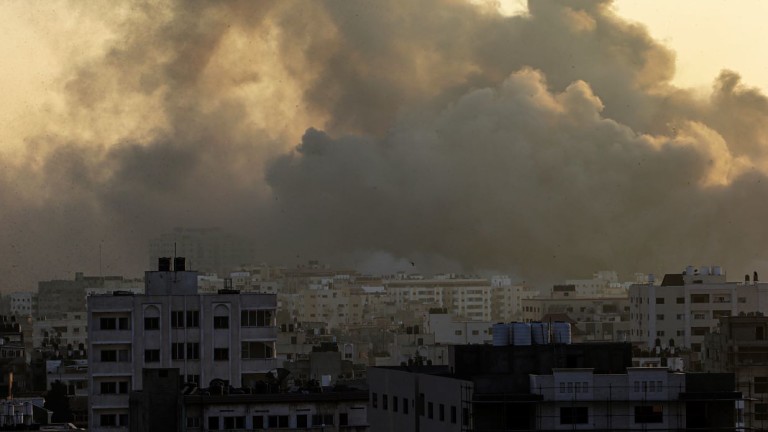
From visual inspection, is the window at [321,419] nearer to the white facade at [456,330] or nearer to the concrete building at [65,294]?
the white facade at [456,330]

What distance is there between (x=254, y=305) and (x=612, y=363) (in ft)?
63.3

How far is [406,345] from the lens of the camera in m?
131

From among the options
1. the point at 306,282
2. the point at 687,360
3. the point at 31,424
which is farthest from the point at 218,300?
the point at 306,282

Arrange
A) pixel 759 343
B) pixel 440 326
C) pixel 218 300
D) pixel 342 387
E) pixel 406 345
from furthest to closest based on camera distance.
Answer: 1. pixel 440 326
2. pixel 406 345
3. pixel 759 343
4. pixel 218 300
5. pixel 342 387

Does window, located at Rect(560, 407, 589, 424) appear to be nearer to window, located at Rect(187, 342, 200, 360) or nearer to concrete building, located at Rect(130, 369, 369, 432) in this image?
concrete building, located at Rect(130, 369, 369, 432)

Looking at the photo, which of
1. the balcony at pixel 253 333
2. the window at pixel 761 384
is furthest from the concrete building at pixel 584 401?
the window at pixel 761 384

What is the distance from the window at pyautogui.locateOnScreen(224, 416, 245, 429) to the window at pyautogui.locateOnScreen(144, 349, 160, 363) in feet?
33.2

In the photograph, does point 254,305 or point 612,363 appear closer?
point 612,363

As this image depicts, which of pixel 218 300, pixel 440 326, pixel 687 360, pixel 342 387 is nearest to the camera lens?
pixel 342 387

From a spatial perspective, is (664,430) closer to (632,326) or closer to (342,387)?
(342,387)

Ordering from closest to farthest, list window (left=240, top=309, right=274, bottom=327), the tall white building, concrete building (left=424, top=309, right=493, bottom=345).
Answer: the tall white building, window (left=240, top=309, right=274, bottom=327), concrete building (left=424, top=309, right=493, bottom=345)

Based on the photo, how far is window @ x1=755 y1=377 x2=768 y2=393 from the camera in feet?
262

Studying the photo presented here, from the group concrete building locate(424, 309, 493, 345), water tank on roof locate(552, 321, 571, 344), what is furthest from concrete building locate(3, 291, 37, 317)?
water tank on roof locate(552, 321, 571, 344)

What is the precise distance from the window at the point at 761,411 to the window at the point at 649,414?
2968 centimetres
